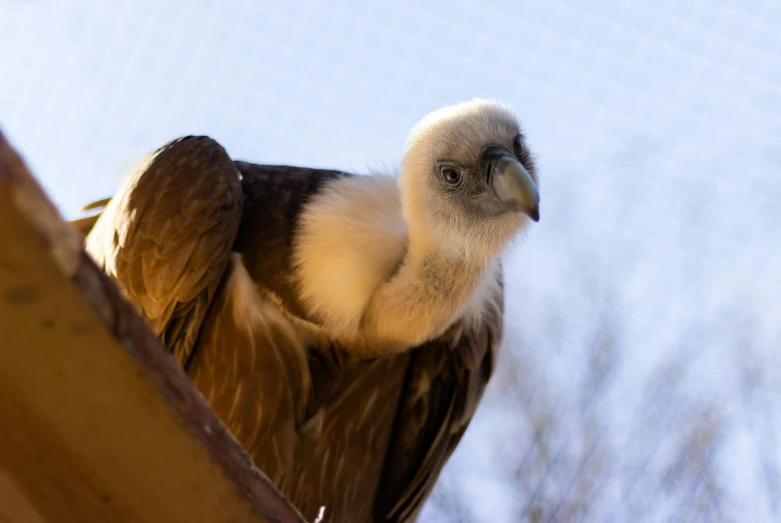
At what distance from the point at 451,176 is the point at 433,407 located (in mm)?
717

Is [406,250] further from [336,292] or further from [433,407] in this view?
[433,407]

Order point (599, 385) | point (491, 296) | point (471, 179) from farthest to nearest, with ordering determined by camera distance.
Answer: point (599, 385) < point (491, 296) < point (471, 179)

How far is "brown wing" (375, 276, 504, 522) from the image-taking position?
254 centimetres

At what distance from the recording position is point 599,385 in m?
4.18

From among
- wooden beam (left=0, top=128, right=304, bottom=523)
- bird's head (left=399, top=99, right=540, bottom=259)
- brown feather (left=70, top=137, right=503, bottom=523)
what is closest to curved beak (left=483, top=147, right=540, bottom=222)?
bird's head (left=399, top=99, right=540, bottom=259)

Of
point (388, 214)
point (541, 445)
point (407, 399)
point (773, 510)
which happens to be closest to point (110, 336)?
point (388, 214)

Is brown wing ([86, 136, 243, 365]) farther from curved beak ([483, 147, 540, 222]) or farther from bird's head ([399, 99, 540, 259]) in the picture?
curved beak ([483, 147, 540, 222])

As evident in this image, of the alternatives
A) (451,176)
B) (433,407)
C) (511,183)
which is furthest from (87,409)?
(433,407)

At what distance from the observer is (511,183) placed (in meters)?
2.04

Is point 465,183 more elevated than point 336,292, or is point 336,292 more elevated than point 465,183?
point 465,183

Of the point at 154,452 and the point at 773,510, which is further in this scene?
the point at 773,510

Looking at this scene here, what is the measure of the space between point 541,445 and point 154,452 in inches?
123

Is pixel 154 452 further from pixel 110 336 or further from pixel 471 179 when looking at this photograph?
pixel 471 179

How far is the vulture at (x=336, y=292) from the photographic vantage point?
88.0 inches
